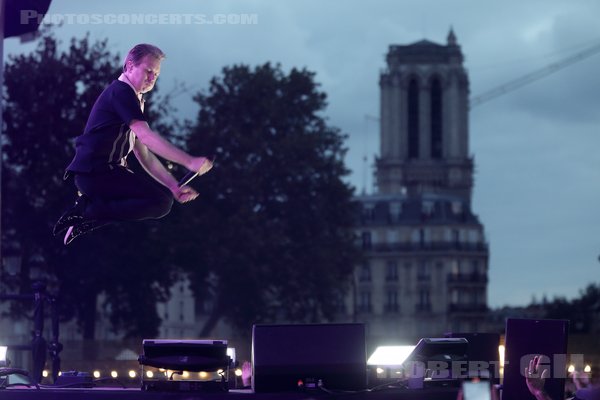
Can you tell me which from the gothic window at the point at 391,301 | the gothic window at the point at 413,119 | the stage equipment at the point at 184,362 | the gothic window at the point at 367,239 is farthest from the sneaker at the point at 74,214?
the gothic window at the point at 413,119

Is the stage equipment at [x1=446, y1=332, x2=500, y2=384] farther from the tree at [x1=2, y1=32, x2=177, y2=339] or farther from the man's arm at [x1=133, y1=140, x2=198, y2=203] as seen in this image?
the tree at [x1=2, y1=32, x2=177, y2=339]

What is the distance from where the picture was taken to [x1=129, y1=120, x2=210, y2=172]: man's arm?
11000 millimetres

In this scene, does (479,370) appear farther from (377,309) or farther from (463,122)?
(463,122)

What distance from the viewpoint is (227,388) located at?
13.3m

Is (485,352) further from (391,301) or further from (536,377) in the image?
(391,301)

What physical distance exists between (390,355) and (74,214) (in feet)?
21.0

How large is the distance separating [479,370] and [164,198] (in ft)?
19.5

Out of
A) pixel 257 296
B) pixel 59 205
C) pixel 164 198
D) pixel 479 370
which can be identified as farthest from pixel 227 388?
pixel 257 296

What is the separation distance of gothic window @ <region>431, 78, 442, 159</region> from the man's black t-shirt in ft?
530

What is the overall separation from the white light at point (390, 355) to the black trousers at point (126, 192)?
20.2ft

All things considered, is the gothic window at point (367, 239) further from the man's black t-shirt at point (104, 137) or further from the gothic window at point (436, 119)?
the man's black t-shirt at point (104, 137)

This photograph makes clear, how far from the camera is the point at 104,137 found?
37.3ft

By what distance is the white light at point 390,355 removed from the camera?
1731 cm

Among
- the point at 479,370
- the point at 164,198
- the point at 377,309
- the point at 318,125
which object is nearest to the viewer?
the point at 164,198
